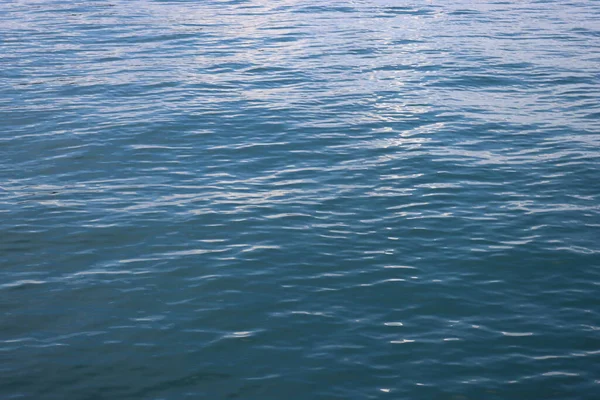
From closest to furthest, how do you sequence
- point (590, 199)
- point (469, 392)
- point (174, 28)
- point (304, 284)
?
point (469, 392)
point (304, 284)
point (590, 199)
point (174, 28)

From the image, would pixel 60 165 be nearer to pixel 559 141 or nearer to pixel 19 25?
pixel 559 141

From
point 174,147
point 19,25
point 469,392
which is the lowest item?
point 469,392

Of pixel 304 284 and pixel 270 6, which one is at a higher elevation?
pixel 270 6

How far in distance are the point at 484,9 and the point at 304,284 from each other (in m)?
30.9

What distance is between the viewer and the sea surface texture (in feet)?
39.6

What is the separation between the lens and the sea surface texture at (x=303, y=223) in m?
12.1

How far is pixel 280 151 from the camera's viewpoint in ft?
70.2

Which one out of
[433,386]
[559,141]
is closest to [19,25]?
[559,141]

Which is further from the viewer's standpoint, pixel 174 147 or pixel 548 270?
pixel 174 147

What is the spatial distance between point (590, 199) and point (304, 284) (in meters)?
7.68

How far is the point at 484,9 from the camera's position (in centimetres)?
4144

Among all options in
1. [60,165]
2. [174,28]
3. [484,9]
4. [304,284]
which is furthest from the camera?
[484,9]

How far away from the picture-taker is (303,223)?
1695 centimetres

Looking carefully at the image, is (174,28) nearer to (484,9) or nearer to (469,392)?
(484,9)
